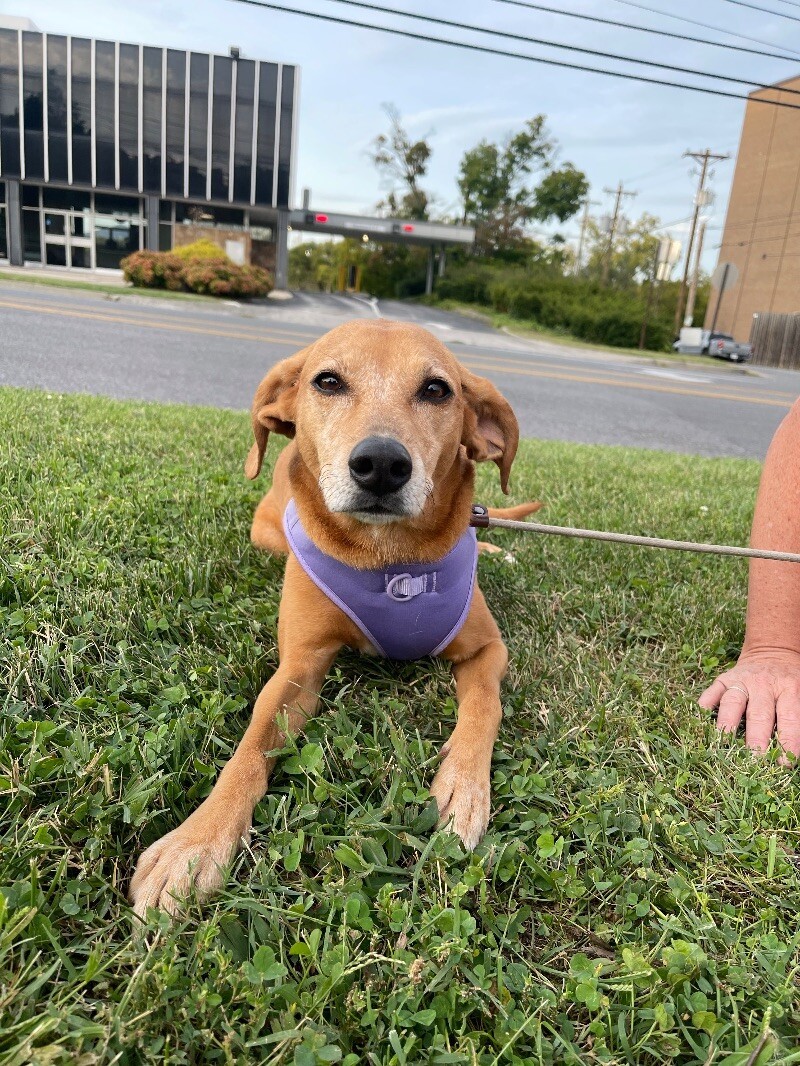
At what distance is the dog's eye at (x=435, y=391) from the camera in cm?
246

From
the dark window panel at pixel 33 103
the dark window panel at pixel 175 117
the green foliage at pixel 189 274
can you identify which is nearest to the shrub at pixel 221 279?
the green foliage at pixel 189 274

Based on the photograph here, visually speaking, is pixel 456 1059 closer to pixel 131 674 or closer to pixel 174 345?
pixel 131 674

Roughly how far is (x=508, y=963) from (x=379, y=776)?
584 mm

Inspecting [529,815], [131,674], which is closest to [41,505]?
[131,674]

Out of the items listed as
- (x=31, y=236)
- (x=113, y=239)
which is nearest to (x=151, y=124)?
(x=113, y=239)

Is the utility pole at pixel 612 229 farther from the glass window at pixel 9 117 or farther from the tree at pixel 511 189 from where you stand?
the glass window at pixel 9 117

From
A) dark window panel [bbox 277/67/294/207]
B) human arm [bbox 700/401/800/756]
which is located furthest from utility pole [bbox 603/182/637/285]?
human arm [bbox 700/401/800/756]

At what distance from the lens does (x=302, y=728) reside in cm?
208

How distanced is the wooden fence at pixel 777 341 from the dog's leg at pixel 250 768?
138 ft

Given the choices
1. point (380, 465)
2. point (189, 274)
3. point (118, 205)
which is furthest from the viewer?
point (118, 205)

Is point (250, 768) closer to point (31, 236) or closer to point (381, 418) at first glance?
point (381, 418)

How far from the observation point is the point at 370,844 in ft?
5.34

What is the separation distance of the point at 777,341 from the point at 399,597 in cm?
4261

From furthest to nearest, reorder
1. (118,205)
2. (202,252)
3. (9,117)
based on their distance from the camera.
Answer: (118,205) < (9,117) < (202,252)
